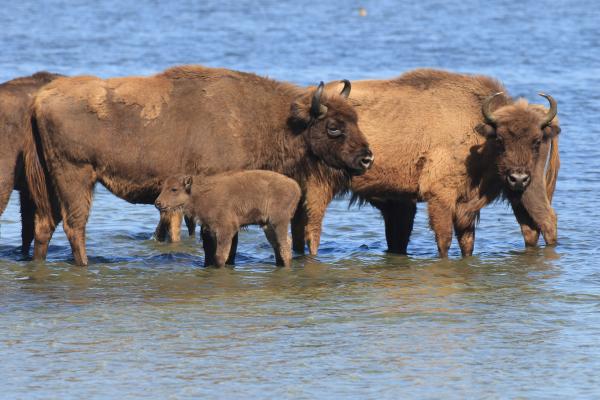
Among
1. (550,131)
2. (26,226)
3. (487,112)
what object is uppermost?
(487,112)

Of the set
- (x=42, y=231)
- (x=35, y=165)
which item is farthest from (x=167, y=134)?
(x=42, y=231)

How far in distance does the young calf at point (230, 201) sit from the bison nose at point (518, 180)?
202 centimetres

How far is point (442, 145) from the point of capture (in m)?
12.2

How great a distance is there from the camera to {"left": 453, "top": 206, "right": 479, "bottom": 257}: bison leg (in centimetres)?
1245

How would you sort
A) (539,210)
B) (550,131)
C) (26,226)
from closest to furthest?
(550,131) → (26,226) → (539,210)

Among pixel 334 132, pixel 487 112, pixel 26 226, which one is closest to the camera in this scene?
pixel 334 132

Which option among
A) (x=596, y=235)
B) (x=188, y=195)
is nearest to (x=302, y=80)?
(x=596, y=235)

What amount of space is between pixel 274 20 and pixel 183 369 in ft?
112

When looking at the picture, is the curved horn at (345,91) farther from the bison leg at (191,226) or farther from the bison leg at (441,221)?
the bison leg at (191,226)

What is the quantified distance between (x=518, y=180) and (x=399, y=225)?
5.33ft

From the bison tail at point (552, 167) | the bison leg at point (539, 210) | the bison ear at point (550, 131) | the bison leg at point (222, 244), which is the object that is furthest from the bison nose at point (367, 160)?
the bison tail at point (552, 167)

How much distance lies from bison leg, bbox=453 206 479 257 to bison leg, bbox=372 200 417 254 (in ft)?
1.84

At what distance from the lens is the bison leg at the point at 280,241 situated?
11.4 m

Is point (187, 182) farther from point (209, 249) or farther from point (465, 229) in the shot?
point (465, 229)
